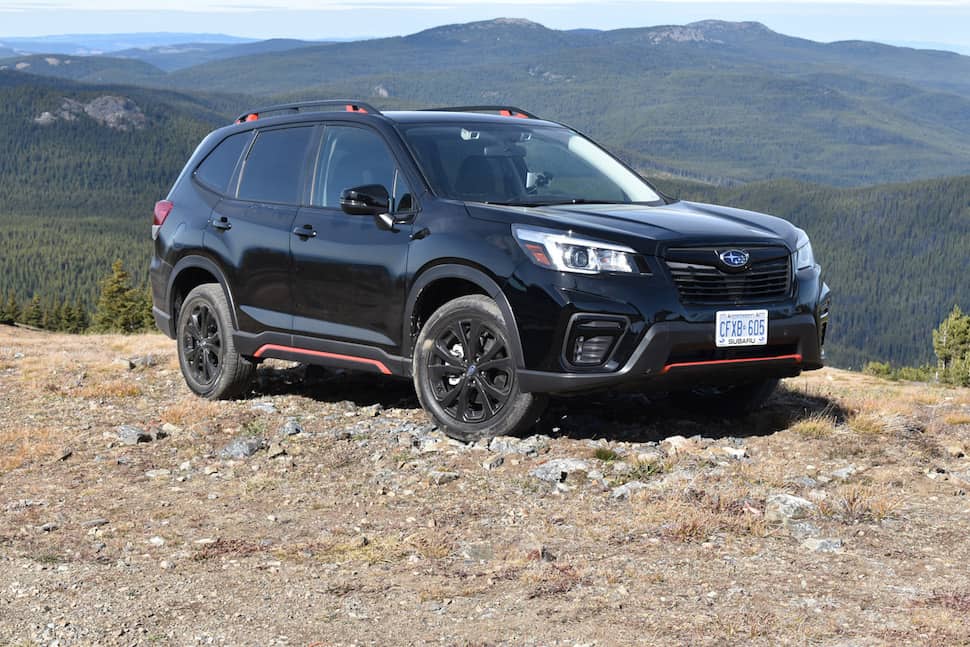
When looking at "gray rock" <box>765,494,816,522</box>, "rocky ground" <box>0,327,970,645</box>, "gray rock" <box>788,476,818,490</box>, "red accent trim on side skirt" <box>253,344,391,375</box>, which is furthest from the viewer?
"red accent trim on side skirt" <box>253,344,391,375</box>

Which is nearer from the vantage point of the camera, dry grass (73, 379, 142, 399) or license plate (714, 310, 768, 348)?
license plate (714, 310, 768, 348)

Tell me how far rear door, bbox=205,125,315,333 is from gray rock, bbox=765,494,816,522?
12.9 feet

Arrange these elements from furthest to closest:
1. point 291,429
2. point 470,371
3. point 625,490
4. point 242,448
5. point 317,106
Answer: point 317,106
point 291,429
point 242,448
point 470,371
point 625,490

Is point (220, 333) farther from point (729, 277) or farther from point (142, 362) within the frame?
point (729, 277)

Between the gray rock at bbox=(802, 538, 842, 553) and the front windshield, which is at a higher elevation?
the front windshield

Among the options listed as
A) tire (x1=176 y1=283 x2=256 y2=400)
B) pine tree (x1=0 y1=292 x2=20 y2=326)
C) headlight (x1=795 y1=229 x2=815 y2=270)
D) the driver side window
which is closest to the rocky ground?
tire (x1=176 y1=283 x2=256 y2=400)

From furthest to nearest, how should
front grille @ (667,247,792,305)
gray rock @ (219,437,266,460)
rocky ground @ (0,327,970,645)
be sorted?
gray rock @ (219,437,266,460) → front grille @ (667,247,792,305) → rocky ground @ (0,327,970,645)

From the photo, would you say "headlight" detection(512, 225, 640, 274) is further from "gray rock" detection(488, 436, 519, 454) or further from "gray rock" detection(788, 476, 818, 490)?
"gray rock" detection(788, 476, 818, 490)

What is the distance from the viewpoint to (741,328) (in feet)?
23.5

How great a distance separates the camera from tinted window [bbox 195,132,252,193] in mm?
9406

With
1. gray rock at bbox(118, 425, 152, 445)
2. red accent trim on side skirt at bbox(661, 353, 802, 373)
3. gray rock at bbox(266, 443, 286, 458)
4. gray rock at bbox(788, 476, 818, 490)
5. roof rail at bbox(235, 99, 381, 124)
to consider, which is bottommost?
gray rock at bbox(118, 425, 152, 445)

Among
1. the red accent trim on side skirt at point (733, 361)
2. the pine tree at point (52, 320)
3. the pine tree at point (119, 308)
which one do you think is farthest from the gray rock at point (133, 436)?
the pine tree at point (52, 320)

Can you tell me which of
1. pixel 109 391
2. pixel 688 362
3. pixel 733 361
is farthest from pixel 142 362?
pixel 733 361

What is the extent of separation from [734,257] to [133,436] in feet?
14.1
